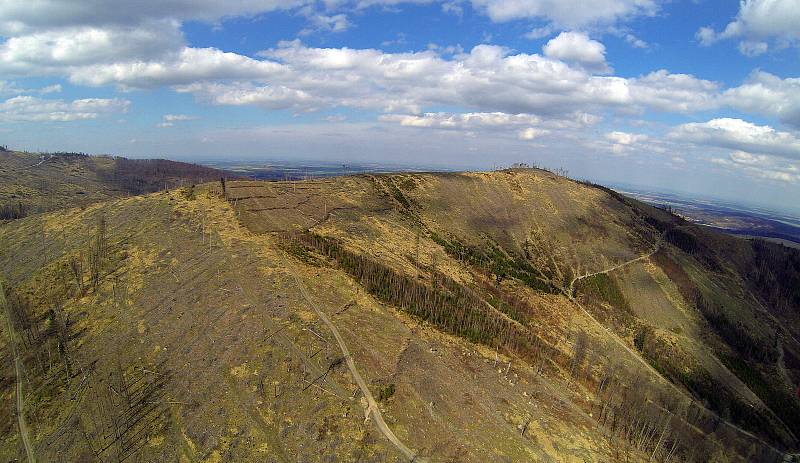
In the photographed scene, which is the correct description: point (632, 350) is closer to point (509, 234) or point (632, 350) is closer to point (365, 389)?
point (509, 234)

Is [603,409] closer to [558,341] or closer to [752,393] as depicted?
[558,341]

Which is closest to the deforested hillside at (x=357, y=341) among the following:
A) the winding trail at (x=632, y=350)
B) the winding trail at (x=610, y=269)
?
the winding trail at (x=632, y=350)

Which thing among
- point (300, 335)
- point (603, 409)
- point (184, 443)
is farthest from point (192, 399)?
point (603, 409)

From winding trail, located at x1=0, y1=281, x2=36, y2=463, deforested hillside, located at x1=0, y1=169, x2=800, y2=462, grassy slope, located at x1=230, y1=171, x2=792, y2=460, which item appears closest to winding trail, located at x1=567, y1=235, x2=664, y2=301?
deforested hillside, located at x1=0, y1=169, x2=800, y2=462

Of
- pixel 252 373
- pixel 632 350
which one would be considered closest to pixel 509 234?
pixel 632 350

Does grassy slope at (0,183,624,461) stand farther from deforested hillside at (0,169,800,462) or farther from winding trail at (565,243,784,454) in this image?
winding trail at (565,243,784,454)

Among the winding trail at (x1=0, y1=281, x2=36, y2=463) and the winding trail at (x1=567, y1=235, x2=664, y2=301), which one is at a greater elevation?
the winding trail at (x1=567, y1=235, x2=664, y2=301)

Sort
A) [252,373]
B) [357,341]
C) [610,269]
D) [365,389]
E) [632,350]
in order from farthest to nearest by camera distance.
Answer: [610,269] → [632,350] → [357,341] → [365,389] → [252,373]
